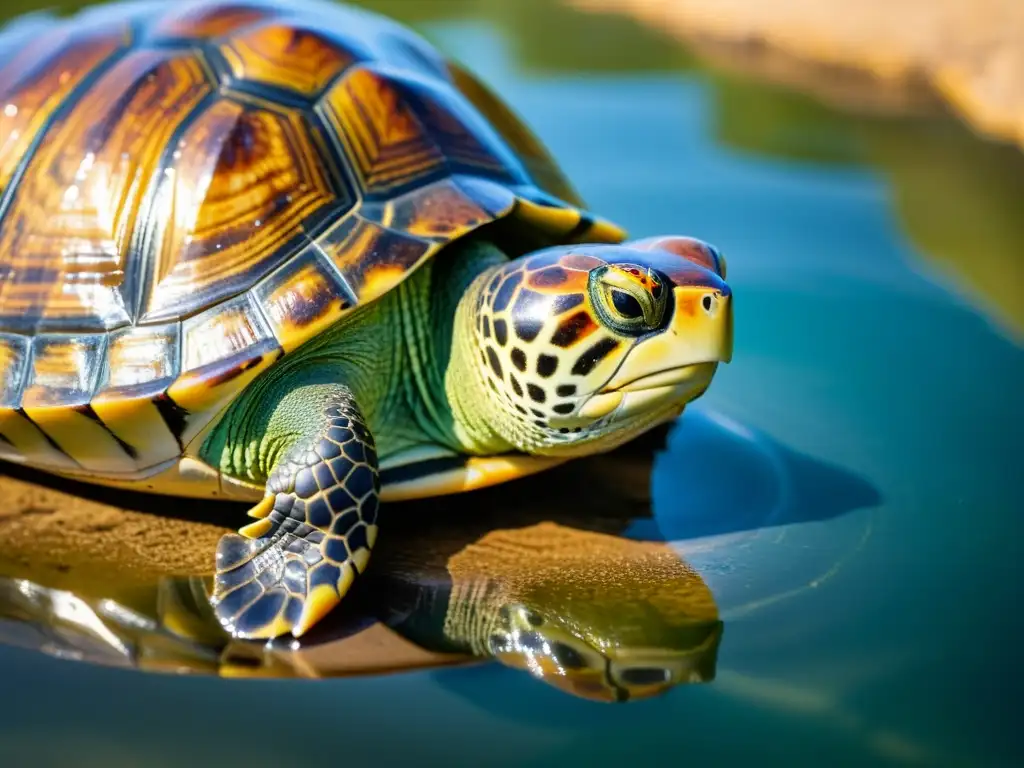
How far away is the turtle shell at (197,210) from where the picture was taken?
2846mm

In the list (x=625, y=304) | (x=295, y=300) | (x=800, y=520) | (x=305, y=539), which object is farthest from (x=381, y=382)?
(x=800, y=520)

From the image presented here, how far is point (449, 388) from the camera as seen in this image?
308cm

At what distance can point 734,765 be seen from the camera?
211 centimetres

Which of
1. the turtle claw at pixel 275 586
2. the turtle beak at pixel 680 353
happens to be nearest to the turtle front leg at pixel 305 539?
the turtle claw at pixel 275 586

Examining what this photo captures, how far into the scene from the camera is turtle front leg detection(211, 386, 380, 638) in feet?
8.27

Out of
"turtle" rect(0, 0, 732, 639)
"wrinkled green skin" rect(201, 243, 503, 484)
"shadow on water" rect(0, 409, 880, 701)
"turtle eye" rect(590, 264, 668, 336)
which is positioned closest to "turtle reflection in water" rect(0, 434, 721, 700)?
"shadow on water" rect(0, 409, 880, 701)

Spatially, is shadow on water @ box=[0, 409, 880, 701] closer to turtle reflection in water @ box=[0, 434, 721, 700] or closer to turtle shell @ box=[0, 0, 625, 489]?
turtle reflection in water @ box=[0, 434, 721, 700]

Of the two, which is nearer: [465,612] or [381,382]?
[465,612]

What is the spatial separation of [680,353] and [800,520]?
2.31ft

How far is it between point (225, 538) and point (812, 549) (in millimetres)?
1599

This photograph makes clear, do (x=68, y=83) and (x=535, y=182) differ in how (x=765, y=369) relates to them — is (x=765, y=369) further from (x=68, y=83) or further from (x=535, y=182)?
Result: (x=68, y=83)

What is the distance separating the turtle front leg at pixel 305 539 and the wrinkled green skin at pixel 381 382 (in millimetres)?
105

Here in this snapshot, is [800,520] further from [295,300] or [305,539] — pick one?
[295,300]

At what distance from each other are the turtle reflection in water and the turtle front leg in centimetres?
7
